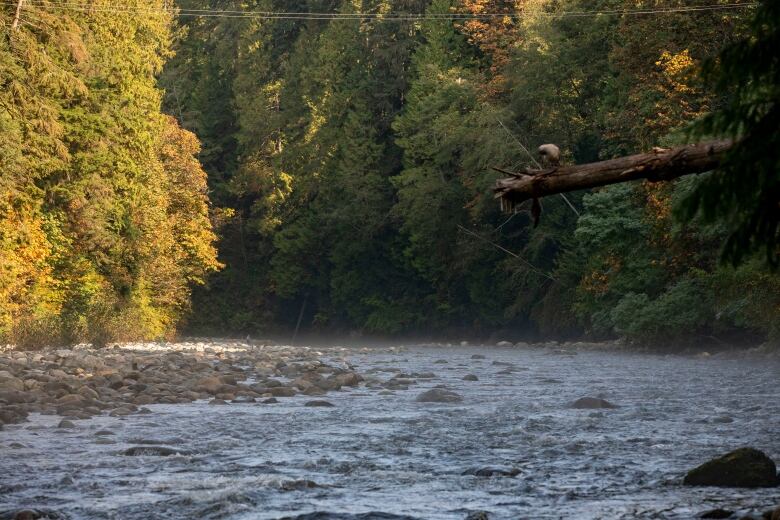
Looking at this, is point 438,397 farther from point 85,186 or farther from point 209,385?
point 85,186

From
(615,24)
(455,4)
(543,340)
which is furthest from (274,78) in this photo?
(615,24)

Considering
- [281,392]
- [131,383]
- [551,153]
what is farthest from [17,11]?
[551,153]

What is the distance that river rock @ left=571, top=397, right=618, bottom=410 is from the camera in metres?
16.2

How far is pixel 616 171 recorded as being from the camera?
7.90m

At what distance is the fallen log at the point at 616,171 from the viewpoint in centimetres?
771

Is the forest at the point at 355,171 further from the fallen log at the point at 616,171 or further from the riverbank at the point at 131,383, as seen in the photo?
the riverbank at the point at 131,383

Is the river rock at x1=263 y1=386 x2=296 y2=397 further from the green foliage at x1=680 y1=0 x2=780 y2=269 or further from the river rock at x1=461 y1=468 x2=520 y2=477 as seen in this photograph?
the green foliage at x1=680 y1=0 x2=780 y2=269

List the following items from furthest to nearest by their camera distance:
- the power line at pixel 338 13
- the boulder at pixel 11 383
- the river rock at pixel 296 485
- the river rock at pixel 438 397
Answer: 1. the power line at pixel 338 13
2. the river rock at pixel 438 397
3. the boulder at pixel 11 383
4. the river rock at pixel 296 485

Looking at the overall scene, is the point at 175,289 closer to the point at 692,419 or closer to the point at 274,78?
the point at 274,78

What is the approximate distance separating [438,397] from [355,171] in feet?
107

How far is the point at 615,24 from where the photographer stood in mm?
34219

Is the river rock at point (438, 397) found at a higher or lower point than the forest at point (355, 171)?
lower

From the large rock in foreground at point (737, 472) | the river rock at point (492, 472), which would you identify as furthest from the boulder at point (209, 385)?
the large rock in foreground at point (737, 472)

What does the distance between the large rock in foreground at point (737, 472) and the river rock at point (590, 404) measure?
627 centimetres
